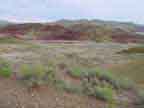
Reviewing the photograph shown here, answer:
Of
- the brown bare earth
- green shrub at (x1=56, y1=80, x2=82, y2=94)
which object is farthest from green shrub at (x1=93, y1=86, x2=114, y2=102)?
green shrub at (x1=56, y1=80, x2=82, y2=94)

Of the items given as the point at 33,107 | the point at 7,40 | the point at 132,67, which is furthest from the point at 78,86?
the point at 7,40

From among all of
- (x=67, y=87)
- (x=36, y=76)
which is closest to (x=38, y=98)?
(x=36, y=76)

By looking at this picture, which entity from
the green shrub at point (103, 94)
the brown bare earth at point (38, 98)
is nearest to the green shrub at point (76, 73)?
the green shrub at point (103, 94)

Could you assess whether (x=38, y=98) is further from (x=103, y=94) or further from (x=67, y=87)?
(x=103, y=94)

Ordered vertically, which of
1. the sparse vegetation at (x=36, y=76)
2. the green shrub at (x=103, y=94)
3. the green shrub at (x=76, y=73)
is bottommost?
the green shrub at (x=103, y=94)

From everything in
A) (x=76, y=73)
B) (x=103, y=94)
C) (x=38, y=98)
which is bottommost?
(x=103, y=94)

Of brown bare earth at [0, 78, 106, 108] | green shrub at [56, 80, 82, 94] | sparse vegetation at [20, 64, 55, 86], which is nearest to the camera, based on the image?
brown bare earth at [0, 78, 106, 108]

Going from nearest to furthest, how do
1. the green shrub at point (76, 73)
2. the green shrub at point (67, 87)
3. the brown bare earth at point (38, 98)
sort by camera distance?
the brown bare earth at point (38, 98) → the green shrub at point (67, 87) → the green shrub at point (76, 73)

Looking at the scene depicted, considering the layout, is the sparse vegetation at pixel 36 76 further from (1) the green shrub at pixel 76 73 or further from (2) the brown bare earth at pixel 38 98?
(1) the green shrub at pixel 76 73

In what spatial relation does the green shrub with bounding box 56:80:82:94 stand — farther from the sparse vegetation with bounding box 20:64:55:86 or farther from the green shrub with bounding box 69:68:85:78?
the green shrub with bounding box 69:68:85:78

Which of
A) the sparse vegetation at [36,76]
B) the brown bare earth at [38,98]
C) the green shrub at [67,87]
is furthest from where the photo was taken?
the green shrub at [67,87]

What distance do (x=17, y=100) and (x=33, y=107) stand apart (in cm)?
45

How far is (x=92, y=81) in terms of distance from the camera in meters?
9.86

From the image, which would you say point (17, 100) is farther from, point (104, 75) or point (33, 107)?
point (104, 75)
